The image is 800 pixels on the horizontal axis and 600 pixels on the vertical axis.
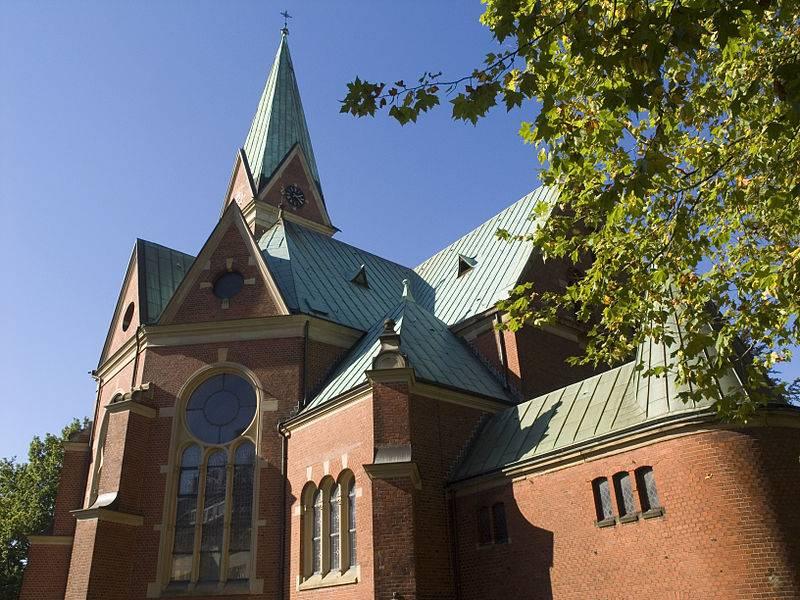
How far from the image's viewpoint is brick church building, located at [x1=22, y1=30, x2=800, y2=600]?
1255 cm

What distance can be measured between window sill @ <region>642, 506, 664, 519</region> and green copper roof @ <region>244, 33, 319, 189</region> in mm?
28974

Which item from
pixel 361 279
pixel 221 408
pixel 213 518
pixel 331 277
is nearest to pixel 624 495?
pixel 213 518

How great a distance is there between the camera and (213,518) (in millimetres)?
18625

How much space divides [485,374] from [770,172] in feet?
38.3

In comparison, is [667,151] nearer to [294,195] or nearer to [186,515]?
[186,515]

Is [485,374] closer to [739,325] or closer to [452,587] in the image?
[452,587]

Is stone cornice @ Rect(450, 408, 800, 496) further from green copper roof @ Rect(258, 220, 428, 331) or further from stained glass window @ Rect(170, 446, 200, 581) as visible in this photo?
green copper roof @ Rect(258, 220, 428, 331)

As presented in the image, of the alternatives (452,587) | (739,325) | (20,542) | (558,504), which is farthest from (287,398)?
(20,542)

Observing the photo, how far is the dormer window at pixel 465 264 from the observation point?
26.4 metres

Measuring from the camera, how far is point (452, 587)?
15.5m

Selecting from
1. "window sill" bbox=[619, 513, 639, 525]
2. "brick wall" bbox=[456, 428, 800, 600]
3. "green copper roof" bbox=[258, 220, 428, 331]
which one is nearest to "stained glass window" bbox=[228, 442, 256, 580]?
"green copper roof" bbox=[258, 220, 428, 331]

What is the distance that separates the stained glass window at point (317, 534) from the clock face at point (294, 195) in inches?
908

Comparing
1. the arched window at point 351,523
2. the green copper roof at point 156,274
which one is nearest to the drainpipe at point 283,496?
the arched window at point 351,523

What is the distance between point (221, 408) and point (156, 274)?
6.86m
